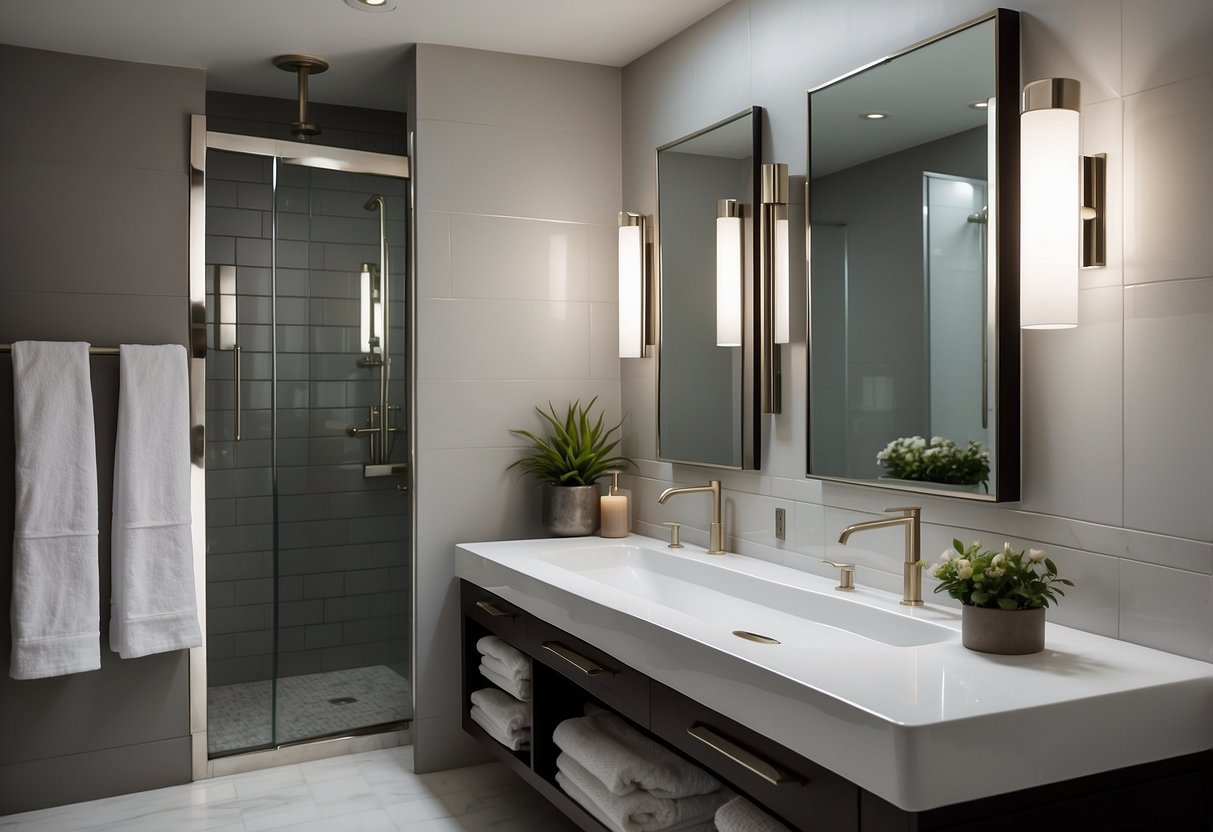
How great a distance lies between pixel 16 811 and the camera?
303cm

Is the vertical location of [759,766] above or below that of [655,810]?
above

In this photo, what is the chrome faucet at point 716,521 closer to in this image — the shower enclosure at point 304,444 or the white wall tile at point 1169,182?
the shower enclosure at point 304,444

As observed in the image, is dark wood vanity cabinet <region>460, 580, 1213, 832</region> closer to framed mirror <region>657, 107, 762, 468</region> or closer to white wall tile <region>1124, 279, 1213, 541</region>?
white wall tile <region>1124, 279, 1213, 541</region>

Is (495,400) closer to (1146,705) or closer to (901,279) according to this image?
(901,279)

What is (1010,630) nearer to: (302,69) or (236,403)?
(236,403)

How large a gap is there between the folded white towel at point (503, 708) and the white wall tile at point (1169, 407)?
1673mm

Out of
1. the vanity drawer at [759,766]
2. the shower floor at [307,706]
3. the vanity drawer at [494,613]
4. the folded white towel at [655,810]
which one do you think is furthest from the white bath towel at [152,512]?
the vanity drawer at [759,766]

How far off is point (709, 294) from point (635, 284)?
1.19ft

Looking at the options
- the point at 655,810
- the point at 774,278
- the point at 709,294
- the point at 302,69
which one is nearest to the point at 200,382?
the point at 302,69

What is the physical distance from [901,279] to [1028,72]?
0.49 metres

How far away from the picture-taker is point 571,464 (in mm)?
3305

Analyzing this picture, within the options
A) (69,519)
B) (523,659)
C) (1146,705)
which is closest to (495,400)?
(523,659)

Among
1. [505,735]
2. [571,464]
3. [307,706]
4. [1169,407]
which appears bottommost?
[307,706]

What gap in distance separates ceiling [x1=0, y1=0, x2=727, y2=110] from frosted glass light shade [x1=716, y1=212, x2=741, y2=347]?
0.70 metres
